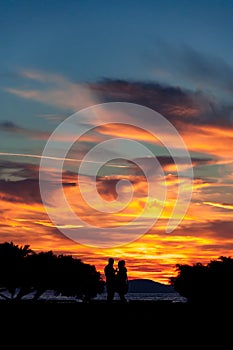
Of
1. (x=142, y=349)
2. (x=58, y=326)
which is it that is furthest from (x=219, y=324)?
(x=142, y=349)

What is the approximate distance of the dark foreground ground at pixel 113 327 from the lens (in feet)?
66.2

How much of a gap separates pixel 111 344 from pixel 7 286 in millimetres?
58028

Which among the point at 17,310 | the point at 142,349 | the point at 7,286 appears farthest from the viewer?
the point at 7,286

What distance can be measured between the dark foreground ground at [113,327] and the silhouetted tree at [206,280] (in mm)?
35882

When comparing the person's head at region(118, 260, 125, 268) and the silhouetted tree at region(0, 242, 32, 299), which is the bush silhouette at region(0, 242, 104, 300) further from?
the person's head at region(118, 260, 125, 268)

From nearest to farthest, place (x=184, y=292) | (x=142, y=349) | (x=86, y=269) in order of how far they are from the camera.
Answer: (x=142, y=349) < (x=184, y=292) < (x=86, y=269)

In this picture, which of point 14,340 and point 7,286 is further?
point 7,286

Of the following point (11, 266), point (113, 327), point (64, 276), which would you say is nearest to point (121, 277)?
point (113, 327)

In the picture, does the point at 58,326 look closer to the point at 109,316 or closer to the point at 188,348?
the point at 109,316

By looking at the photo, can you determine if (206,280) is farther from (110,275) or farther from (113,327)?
(113,327)

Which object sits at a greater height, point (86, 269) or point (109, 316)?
point (86, 269)

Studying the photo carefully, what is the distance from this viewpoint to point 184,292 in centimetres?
8219

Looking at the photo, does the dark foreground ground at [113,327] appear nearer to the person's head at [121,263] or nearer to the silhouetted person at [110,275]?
the silhouetted person at [110,275]

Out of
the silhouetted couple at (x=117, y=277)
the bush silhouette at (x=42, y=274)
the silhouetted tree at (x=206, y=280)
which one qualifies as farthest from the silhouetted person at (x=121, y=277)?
the bush silhouette at (x=42, y=274)
